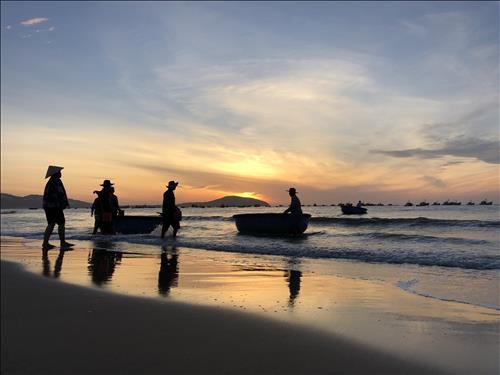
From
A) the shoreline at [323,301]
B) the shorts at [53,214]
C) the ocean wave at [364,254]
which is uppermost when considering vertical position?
the shorts at [53,214]

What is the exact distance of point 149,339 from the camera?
12.4 ft

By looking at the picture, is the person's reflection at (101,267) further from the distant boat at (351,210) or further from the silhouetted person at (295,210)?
the distant boat at (351,210)

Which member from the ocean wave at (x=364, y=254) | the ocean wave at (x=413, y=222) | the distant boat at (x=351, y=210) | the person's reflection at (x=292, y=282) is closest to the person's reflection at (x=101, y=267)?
the ocean wave at (x=364, y=254)

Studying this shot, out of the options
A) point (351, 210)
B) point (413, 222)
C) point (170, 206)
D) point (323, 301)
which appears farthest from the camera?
point (351, 210)

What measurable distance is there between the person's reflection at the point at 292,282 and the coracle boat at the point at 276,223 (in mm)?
8930

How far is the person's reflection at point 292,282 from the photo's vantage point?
231 inches

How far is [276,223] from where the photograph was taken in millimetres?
19422

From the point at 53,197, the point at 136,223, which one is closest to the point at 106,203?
the point at 136,223

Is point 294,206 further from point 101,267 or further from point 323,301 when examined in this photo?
point 323,301

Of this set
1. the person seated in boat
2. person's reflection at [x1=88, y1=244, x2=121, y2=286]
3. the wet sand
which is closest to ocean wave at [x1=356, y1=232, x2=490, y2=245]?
the person seated in boat

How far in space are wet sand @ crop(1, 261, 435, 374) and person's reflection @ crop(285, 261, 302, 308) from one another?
118cm

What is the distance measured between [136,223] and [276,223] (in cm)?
629

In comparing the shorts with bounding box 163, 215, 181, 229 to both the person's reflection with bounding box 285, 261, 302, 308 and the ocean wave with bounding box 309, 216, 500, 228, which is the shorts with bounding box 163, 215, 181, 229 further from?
the ocean wave with bounding box 309, 216, 500, 228

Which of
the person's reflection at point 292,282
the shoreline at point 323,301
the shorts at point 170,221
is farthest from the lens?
the shorts at point 170,221
